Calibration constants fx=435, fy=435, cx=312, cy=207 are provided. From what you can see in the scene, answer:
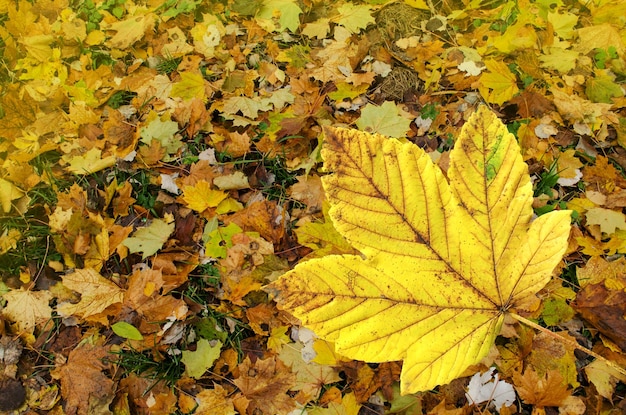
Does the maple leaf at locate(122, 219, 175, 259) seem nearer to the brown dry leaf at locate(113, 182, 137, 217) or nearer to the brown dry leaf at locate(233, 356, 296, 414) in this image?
the brown dry leaf at locate(113, 182, 137, 217)

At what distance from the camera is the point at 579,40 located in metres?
2.80

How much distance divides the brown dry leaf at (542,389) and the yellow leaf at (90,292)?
1.82 metres

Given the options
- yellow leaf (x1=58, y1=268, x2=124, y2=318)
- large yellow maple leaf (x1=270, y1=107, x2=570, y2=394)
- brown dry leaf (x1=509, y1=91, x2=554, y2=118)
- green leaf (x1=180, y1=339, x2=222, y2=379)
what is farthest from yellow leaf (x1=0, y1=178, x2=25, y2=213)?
brown dry leaf (x1=509, y1=91, x2=554, y2=118)

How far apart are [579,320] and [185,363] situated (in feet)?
5.83

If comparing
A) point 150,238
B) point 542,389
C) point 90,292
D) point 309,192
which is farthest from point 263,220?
point 542,389

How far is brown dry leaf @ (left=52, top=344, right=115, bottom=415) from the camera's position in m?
1.91

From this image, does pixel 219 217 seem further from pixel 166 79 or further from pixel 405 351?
pixel 405 351

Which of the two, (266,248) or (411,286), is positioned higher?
(411,286)

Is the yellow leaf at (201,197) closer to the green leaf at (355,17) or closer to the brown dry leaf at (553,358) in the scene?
the green leaf at (355,17)

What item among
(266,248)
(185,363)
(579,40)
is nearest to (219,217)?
(266,248)

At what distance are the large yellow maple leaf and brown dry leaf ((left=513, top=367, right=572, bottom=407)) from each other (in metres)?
0.93

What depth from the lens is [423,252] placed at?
999 mm

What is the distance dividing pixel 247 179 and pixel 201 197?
0.27 metres

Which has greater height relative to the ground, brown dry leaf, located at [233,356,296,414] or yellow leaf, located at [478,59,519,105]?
yellow leaf, located at [478,59,519,105]
